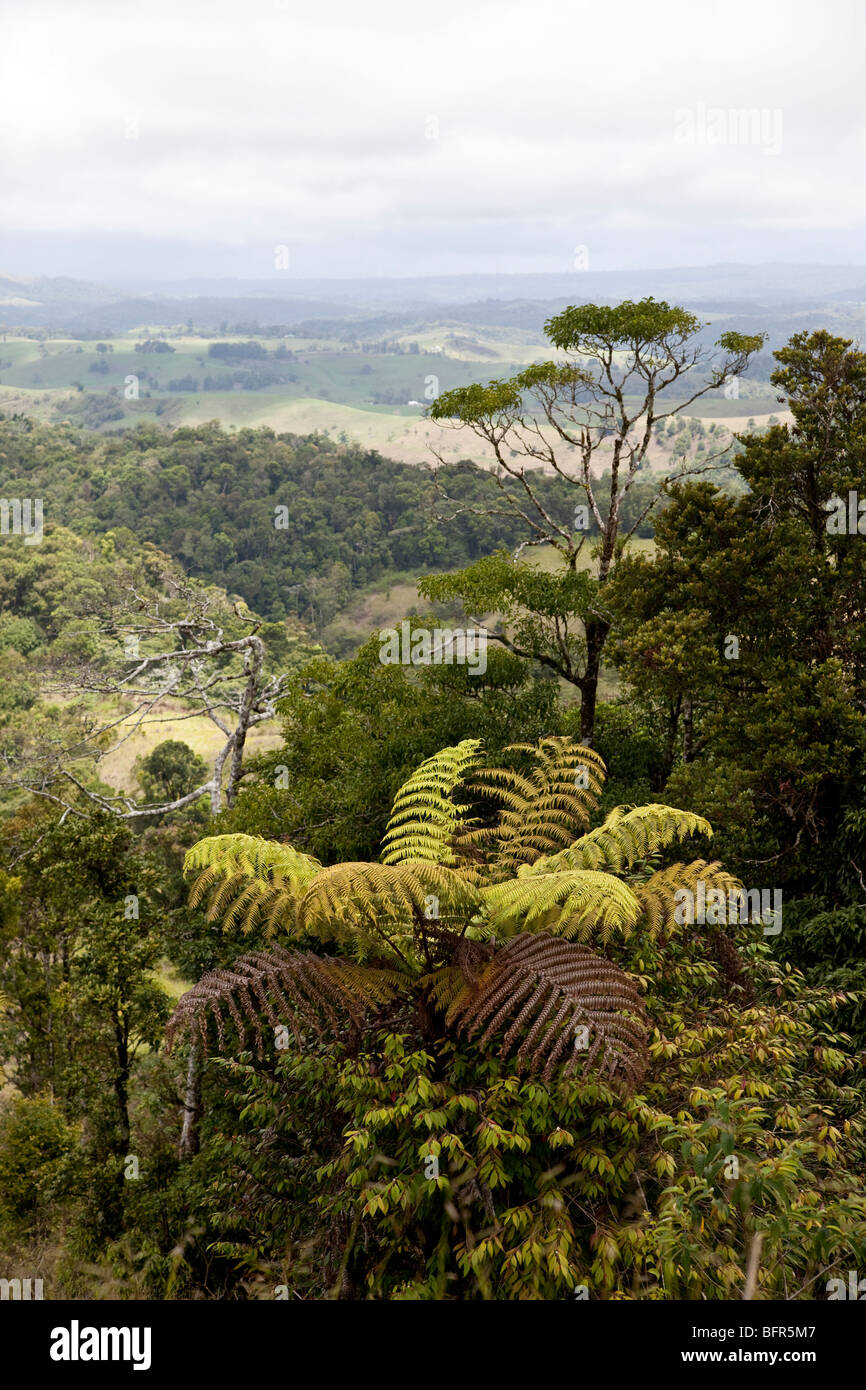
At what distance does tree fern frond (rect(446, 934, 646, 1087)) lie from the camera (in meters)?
3.53

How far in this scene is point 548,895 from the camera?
4.16 m

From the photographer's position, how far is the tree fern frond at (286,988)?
3.88 m

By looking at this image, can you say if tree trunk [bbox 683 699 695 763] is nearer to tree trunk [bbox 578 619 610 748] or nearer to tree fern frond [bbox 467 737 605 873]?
tree trunk [bbox 578 619 610 748]

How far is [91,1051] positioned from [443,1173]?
907cm

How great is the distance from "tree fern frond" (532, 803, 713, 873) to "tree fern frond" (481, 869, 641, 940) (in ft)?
1.18

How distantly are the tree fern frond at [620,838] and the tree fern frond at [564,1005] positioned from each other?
0.89 metres

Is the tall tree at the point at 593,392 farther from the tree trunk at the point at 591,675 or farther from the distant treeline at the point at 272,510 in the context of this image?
the distant treeline at the point at 272,510

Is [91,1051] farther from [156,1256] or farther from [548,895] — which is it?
[548,895]

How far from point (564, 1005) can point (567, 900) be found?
0.76 metres

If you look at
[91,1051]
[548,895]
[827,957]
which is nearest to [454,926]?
[548,895]

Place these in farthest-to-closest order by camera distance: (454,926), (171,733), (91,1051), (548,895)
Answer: (171,733) → (91,1051) → (454,926) → (548,895)

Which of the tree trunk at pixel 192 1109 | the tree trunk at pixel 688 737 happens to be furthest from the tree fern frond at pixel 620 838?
the tree trunk at pixel 688 737

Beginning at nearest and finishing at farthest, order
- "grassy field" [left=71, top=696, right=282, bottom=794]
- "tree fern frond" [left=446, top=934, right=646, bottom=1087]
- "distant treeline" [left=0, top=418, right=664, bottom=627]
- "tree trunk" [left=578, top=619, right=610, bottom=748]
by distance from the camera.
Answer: "tree fern frond" [left=446, top=934, right=646, bottom=1087], "tree trunk" [left=578, top=619, right=610, bottom=748], "grassy field" [left=71, top=696, right=282, bottom=794], "distant treeline" [left=0, top=418, right=664, bottom=627]

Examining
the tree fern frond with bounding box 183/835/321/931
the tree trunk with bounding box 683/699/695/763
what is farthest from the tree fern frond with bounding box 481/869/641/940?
the tree trunk with bounding box 683/699/695/763
